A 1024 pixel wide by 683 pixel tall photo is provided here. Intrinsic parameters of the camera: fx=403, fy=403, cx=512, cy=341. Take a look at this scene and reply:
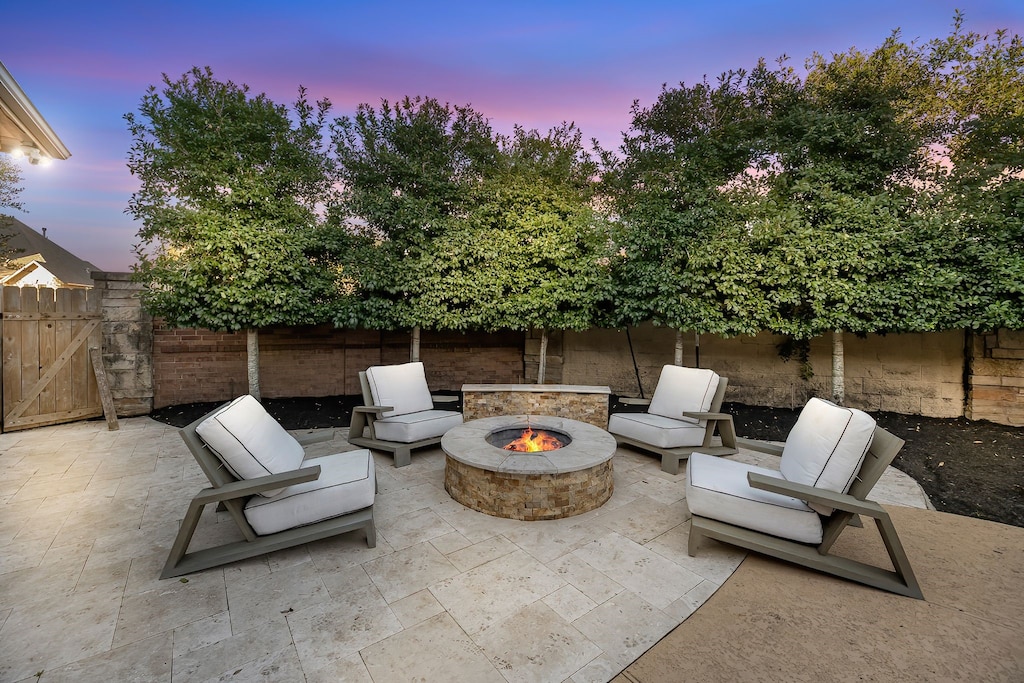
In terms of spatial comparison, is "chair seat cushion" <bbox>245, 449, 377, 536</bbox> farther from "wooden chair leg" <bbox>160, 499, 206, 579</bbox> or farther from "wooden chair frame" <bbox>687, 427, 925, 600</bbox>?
"wooden chair frame" <bbox>687, 427, 925, 600</bbox>

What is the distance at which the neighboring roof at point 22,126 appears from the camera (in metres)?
3.10

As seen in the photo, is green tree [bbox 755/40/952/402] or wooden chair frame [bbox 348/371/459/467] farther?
green tree [bbox 755/40/952/402]

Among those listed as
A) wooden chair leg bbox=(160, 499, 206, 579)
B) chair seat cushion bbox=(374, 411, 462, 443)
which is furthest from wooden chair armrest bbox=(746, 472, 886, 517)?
wooden chair leg bbox=(160, 499, 206, 579)

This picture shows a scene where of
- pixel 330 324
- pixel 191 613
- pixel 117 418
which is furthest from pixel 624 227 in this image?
pixel 117 418

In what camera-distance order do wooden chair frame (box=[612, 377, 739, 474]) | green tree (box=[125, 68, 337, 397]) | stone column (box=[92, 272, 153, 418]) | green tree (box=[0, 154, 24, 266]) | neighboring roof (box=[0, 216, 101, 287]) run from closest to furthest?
wooden chair frame (box=[612, 377, 739, 474]) < green tree (box=[125, 68, 337, 397]) < stone column (box=[92, 272, 153, 418]) < green tree (box=[0, 154, 24, 266]) < neighboring roof (box=[0, 216, 101, 287])

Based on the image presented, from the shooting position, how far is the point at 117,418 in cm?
593

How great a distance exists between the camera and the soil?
3.52 m

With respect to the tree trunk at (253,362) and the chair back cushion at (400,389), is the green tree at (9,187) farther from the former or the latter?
the chair back cushion at (400,389)

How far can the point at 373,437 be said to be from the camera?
4.55m

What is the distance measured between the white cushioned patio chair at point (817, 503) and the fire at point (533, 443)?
131 cm

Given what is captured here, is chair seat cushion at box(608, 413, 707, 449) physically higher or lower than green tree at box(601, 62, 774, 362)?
lower

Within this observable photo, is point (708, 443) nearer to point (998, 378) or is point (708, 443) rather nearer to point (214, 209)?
point (998, 378)

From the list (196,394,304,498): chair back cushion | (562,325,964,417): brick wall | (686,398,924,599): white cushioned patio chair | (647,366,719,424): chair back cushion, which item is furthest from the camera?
(562,325,964,417): brick wall

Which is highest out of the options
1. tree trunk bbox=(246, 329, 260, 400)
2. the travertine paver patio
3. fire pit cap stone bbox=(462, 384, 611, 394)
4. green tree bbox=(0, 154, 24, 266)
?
green tree bbox=(0, 154, 24, 266)
